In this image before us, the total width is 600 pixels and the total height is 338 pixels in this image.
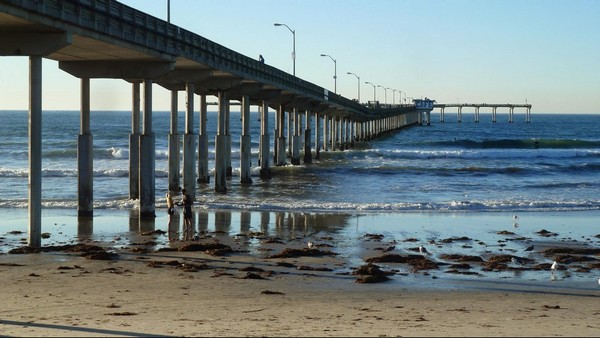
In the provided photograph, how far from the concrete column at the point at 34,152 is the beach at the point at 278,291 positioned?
581 millimetres

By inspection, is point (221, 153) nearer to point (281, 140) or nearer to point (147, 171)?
point (147, 171)

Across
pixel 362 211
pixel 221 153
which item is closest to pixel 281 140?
pixel 221 153

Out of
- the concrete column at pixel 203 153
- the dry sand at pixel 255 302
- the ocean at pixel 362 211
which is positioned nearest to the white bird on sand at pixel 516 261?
the ocean at pixel 362 211

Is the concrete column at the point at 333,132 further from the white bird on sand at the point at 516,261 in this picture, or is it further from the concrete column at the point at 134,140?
the white bird on sand at the point at 516,261

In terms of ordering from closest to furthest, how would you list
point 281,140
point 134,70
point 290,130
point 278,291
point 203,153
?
1. point 278,291
2. point 134,70
3. point 203,153
4. point 281,140
5. point 290,130

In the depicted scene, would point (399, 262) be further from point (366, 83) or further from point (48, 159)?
point (366, 83)

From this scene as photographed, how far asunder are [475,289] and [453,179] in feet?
141

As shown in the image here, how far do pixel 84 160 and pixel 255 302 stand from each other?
58.2 feet

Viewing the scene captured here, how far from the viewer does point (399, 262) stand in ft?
80.0

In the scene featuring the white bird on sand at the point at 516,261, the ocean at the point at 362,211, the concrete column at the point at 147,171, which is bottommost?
the white bird on sand at the point at 516,261

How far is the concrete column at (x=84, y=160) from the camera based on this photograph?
34.7 metres

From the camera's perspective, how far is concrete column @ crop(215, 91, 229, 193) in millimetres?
48719

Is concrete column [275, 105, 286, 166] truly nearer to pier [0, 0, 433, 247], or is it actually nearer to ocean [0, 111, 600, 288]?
ocean [0, 111, 600, 288]

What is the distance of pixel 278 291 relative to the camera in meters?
19.6
